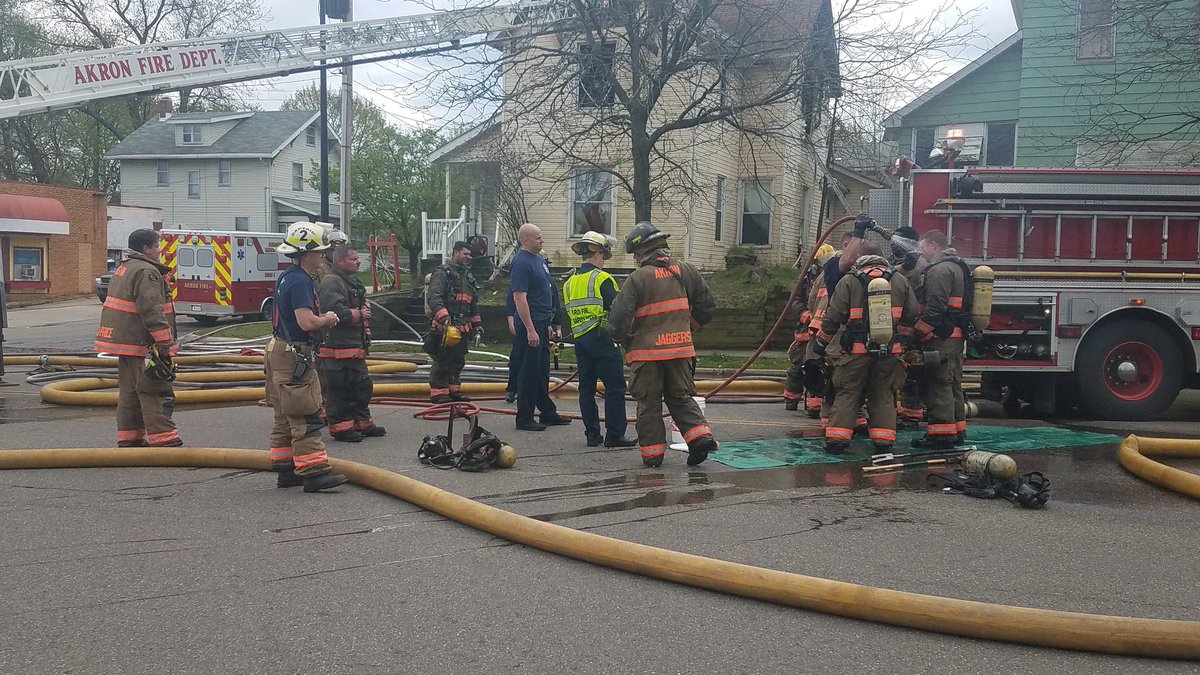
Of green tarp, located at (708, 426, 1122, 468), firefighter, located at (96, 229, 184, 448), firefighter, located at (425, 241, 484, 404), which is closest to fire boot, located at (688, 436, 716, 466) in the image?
green tarp, located at (708, 426, 1122, 468)

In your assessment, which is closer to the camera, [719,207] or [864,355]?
[864,355]

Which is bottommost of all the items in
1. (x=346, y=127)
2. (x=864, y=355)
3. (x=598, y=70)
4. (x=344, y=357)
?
(x=344, y=357)

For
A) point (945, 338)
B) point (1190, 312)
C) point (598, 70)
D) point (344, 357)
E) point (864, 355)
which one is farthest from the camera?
point (598, 70)

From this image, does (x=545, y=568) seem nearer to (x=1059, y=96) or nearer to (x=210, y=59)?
(x=210, y=59)

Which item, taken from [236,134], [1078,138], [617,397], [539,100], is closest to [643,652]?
[617,397]

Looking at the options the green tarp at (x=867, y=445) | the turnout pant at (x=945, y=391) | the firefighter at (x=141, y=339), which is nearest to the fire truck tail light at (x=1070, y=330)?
the green tarp at (x=867, y=445)

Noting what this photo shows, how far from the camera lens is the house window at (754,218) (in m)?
23.6

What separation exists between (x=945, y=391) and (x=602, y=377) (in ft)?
9.12

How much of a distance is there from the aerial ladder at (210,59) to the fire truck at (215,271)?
4.44 m

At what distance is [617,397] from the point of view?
797 cm

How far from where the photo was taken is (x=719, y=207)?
2309cm

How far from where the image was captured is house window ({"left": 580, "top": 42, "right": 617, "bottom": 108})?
48.4 ft

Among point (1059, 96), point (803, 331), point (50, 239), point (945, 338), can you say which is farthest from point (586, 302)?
point (50, 239)

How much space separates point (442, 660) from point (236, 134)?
44.8 metres
